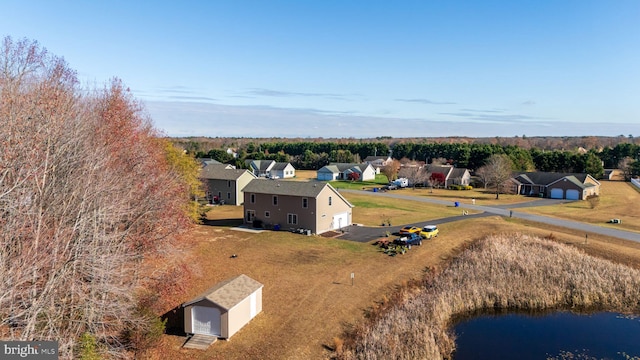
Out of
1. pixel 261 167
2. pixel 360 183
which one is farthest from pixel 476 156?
pixel 261 167

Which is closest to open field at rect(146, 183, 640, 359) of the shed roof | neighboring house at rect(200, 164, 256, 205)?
the shed roof

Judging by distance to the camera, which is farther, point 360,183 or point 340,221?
point 360,183

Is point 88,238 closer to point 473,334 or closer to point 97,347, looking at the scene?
point 97,347

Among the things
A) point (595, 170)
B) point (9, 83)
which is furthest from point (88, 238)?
point (595, 170)

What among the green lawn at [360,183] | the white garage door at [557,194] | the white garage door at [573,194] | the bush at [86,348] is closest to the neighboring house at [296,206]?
the bush at [86,348]

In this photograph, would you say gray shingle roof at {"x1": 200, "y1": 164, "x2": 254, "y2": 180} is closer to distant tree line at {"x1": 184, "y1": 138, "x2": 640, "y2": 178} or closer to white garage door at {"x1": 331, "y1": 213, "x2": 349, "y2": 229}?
white garage door at {"x1": 331, "y1": 213, "x2": 349, "y2": 229}

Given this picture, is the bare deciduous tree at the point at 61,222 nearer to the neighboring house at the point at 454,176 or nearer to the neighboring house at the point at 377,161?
the neighboring house at the point at 454,176

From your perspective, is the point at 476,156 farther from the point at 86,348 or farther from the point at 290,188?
the point at 86,348
